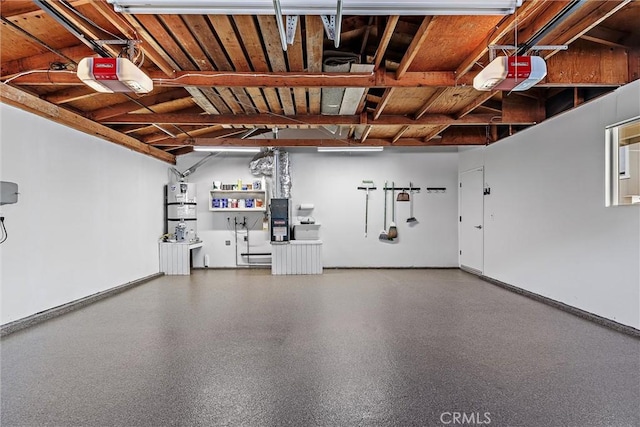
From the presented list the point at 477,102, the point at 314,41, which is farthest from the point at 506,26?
the point at 477,102

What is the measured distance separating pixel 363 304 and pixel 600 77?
3.68 meters

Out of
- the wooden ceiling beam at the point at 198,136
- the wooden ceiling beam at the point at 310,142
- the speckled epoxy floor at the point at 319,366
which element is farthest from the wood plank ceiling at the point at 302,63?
the speckled epoxy floor at the point at 319,366

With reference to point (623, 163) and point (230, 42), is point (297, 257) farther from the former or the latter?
point (623, 163)

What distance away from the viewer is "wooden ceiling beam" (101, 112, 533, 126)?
14.8 ft

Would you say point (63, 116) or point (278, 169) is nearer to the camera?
point (63, 116)

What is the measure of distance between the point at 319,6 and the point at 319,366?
2608mm

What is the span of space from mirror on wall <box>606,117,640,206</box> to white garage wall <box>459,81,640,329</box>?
0.08 m

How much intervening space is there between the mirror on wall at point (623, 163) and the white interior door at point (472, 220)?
264 centimetres

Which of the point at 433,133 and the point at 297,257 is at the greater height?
the point at 433,133

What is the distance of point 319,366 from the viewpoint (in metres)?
2.66

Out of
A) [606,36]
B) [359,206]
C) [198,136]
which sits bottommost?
[359,206]

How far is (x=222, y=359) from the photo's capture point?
2797 mm

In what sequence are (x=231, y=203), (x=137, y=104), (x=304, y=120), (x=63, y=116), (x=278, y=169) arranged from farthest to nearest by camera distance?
(x=231, y=203) → (x=278, y=169) → (x=304, y=120) → (x=137, y=104) → (x=63, y=116)

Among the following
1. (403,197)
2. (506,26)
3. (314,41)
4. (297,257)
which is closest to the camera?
(506,26)
